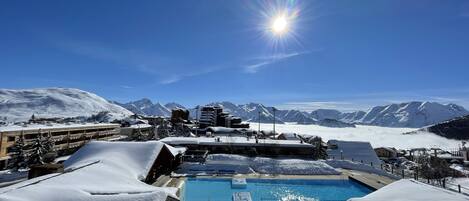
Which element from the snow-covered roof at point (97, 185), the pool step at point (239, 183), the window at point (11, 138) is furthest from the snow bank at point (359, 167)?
the window at point (11, 138)

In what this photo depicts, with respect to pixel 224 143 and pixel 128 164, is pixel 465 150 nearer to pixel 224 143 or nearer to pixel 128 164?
pixel 224 143

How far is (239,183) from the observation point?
24.3 metres

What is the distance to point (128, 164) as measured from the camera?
1828 centimetres

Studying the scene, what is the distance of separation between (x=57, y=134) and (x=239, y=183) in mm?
40914

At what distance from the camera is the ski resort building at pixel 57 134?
41906 mm

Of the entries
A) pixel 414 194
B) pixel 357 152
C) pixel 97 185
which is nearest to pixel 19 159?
pixel 97 185

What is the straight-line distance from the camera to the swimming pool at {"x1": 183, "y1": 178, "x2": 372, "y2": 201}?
21.4 metres

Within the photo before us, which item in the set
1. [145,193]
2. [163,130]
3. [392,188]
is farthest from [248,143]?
[163,130]

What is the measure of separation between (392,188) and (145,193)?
34.2 ft

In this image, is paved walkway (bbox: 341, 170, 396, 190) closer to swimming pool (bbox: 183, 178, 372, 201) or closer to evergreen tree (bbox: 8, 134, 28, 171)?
swimming pool (bbox: 183, 178, 372, 201)

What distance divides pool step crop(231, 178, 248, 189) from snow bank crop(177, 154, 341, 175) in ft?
→ 11.6

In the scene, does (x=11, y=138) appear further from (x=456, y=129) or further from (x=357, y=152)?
(x=456, y=129)

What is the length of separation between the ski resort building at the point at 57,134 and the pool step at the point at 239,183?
1170 inches

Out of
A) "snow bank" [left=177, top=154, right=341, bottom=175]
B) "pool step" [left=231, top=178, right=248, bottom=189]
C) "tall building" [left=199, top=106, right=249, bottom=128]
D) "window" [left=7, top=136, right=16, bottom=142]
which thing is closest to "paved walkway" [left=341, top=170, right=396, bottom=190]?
"snow bank" [left=177, top=154, right=341, bottom=175]
